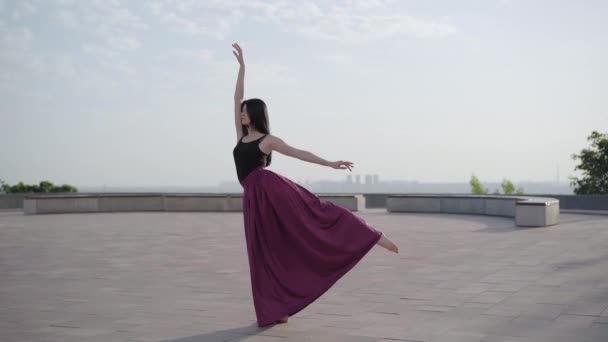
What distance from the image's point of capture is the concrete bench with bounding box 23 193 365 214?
2397cm

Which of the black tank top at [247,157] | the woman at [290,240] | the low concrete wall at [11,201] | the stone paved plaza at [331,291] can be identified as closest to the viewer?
the stone paved plaza at [331,291]

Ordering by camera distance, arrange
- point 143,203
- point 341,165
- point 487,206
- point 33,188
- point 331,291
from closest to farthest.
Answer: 1. point 341,165
2. point 331,291
3. point 487,206
4. point 143,203
5. point 33,188

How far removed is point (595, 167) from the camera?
102ft

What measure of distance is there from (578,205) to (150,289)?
61.2 ft

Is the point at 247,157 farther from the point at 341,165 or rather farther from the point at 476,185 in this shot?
the point at 476,185

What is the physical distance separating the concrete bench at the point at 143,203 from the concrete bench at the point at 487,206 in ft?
6.39

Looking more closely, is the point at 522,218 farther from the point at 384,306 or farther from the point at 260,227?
the point at 260,227

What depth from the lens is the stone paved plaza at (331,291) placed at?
5.69 metres

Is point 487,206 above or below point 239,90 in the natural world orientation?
below

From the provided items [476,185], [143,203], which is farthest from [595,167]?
[143,203]

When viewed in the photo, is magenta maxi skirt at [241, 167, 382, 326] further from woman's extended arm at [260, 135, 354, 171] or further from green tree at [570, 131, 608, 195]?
green tree at [570, 131, 608, 195]

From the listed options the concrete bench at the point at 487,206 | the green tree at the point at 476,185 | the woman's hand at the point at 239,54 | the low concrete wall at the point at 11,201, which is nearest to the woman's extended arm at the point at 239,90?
the woman's hand at the point at 239,54

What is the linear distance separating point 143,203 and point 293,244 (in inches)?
786

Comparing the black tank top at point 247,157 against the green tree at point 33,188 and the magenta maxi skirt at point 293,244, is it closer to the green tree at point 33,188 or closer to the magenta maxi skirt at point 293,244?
the magenta maxi skirt at point 293,244
